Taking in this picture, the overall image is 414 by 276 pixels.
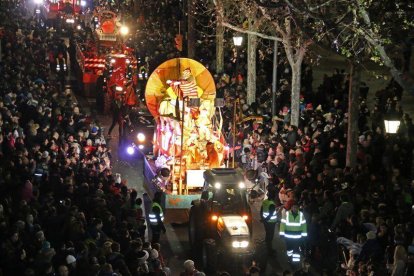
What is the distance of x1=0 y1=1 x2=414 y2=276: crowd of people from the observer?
14.2m

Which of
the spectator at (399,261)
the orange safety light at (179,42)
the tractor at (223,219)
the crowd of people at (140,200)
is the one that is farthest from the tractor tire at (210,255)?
the orange safety light at (179,42)

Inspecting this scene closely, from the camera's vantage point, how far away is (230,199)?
17391mm

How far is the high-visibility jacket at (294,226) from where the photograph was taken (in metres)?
17.2

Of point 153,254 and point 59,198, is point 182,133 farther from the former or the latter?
point 153,254

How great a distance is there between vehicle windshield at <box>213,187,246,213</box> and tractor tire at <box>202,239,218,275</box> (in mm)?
706

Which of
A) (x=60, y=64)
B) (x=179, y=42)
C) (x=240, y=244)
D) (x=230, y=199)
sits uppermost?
(x=179, y=42)

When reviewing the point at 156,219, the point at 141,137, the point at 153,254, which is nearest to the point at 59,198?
the point at 156,219

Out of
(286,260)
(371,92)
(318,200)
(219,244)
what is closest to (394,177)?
(318,200)

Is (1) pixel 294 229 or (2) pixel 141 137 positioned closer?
(1) pixel 294 229

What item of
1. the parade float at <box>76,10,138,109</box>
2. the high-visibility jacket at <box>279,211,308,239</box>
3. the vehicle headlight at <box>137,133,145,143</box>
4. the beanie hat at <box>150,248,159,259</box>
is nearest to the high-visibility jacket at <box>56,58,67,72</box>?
the parade float at <box>76,10,138,109</box>

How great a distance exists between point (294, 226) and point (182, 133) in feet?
13.3

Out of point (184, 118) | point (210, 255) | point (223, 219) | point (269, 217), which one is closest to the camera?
point (223, 219)

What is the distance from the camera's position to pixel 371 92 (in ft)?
103

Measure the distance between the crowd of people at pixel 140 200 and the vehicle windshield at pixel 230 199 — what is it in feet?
4.49
